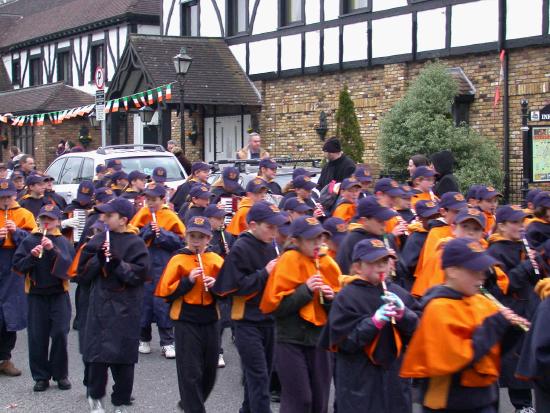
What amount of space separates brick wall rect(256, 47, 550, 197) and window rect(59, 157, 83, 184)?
6.99 meters

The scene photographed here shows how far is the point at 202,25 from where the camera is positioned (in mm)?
27094

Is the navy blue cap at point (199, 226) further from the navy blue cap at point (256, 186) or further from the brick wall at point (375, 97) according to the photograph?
the brick wall at point (375, 97)

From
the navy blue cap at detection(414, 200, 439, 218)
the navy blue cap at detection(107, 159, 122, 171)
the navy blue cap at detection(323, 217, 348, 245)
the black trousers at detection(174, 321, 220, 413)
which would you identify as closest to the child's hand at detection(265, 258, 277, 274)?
the black trousers at detection(174, 321, 220, 413)

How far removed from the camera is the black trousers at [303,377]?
595 centimetres

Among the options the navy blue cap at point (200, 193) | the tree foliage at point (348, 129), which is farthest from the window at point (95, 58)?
the navy blue cap at point (200, 193)

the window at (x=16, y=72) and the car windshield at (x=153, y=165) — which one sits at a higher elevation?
the window at (x=16, y=72)

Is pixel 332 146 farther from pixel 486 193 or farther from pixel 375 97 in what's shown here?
pixel 375 97

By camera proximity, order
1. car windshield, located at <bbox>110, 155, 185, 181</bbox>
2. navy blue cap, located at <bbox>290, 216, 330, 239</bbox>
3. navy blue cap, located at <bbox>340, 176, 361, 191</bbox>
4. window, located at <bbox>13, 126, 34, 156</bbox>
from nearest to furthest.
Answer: navy blue cap, located at <bbox>290, 216, 330, 239</bbox>
navy blue cap, located at <bbox>340, 176, 361, 191</bbox>
car windshield, located at <bbox>110, 155, 185, 181</bbox>
window, located at <bbox>13, 126, 34, 156</bbox>

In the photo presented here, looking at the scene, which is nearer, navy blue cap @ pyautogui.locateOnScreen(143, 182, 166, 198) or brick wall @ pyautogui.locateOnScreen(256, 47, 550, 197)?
navy blue cap @ pyautogui.locateOnScreen(143, 182, 166, 198)

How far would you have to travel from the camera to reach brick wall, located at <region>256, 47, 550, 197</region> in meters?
17.8

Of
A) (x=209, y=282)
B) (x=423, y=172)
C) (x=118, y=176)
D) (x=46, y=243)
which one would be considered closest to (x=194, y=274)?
(x=209, y=282)

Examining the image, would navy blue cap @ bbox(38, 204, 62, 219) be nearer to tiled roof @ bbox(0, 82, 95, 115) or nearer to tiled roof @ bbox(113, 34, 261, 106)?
tiled roof @ bbox(113, 34, 261, 106)

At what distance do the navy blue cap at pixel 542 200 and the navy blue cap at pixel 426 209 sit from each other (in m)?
0.91

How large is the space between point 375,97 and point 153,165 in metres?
7.81
